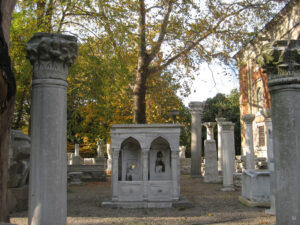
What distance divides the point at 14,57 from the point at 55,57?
8.51 meters

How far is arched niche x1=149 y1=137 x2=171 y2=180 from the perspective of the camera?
10035 millimetres

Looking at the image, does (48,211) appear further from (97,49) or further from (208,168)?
(208,168)

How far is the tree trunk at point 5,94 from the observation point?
12.9 feet

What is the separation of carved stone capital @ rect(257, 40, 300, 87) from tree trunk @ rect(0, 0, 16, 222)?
3.52m

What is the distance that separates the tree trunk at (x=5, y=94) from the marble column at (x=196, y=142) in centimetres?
1454

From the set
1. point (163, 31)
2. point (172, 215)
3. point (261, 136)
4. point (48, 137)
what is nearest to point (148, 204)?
point (172, 215)

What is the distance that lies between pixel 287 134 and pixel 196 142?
1429cm

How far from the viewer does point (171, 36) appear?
13852 millimetres

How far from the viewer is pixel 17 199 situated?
26.7ft

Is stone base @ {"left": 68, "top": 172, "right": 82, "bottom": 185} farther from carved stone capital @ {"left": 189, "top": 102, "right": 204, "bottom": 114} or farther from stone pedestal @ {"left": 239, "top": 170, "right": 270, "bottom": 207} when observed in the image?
stone pedestal @ {"left": 239, "top": 170, "right": 270, "bottom": 207}

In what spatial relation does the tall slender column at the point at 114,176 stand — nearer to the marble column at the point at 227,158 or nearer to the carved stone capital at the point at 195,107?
the marble column at the point at 227,158

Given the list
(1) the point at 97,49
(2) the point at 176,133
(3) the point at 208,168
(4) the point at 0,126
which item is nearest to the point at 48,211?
(4) the point at 0,126

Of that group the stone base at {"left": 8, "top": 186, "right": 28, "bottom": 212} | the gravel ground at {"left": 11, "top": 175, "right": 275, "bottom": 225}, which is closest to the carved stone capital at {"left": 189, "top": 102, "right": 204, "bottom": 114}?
the gravel ground at {"left": 11, "top": 175, "right": 275, "bottom": 225}

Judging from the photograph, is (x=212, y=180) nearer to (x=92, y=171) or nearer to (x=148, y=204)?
(x=92, y=171)
